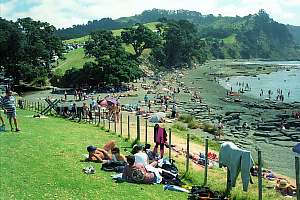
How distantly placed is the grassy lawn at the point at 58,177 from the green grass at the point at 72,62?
264 feet

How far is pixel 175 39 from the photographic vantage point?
16800cm

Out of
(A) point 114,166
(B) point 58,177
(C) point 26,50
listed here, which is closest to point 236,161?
(A) point 114,166

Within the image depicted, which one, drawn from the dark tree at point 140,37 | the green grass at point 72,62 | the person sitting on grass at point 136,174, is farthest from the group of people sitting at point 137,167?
the dark tree at point 140,37

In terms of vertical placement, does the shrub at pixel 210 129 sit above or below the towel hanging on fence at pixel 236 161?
below

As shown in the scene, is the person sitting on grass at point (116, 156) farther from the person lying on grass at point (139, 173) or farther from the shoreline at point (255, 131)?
the shoreline at point (255, 131)

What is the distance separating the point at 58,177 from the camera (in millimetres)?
16844

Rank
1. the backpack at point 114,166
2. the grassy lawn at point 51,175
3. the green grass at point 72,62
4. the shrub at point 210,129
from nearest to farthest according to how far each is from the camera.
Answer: the grassy lawn at point 51,175 → the backpack at point 114,166 → the shrub at point 210,129 → the green grass at point 72,62

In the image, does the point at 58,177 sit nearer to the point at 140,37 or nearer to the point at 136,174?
the point at 136,174

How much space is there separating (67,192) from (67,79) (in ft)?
265

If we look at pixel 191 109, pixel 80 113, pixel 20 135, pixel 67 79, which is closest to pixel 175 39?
pixel 67 79

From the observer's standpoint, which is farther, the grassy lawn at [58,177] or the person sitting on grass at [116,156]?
the person sitting on grass at [116,156]

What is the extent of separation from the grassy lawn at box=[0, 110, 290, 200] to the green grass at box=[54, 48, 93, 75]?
3166 inches

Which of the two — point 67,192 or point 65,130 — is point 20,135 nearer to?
point 65,130

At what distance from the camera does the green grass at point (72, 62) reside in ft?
354
